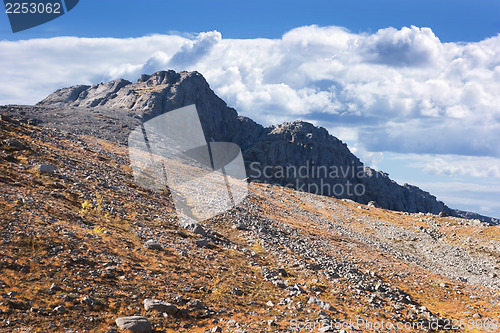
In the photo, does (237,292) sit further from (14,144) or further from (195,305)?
(14,144)

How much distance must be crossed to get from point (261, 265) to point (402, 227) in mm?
58798

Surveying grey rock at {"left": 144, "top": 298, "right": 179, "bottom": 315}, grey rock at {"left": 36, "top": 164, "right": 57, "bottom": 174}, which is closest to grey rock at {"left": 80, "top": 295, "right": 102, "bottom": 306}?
grey rock at {"left": 144, "top": 298, "right": 179, "bottom": 315}

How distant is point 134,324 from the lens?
1330cm

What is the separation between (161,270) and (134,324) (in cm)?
592

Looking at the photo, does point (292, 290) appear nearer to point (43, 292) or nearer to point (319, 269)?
point (319, 269)

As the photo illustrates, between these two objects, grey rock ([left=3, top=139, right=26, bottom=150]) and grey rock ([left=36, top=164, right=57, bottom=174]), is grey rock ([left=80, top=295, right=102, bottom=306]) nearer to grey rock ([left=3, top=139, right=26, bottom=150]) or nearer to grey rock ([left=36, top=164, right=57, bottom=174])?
grey rock ([left=36, top=164, right=57, bottom=174])

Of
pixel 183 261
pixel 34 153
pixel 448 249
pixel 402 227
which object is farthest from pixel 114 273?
pixel 402 227

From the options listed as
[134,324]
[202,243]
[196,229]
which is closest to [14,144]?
[196,229]

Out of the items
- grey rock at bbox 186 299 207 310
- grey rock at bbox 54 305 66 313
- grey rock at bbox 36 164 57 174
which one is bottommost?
grey rock at bbox 186 299 207 310

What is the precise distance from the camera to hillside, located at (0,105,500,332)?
574 inches

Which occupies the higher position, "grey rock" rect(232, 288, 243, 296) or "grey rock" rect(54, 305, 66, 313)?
"grey rock" rect(54, 305, 66, 313)

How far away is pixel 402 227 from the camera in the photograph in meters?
72.8

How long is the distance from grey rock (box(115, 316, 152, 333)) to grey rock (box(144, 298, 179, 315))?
4.21 ft

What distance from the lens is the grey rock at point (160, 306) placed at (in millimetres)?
15086
